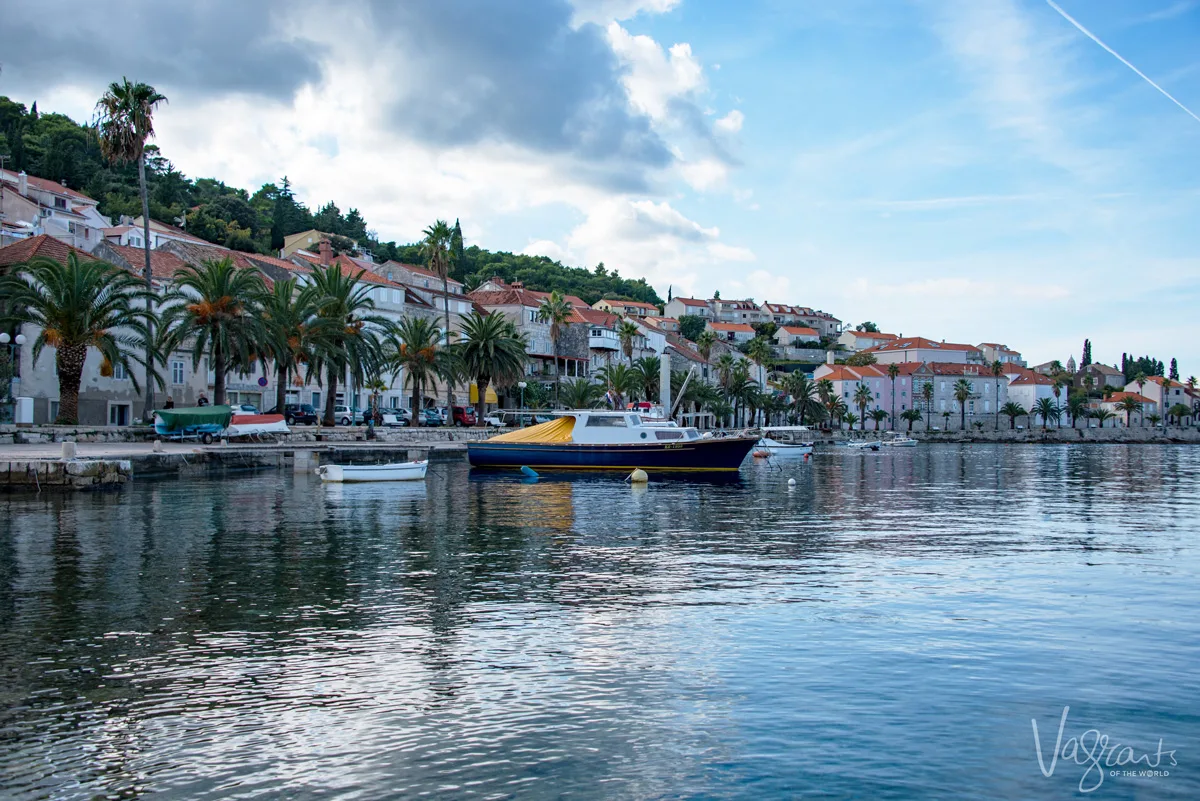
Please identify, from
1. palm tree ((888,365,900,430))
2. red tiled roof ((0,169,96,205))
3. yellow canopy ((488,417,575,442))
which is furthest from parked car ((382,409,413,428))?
palm tree ((888,365,900,430))

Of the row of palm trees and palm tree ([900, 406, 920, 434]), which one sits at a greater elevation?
the row of palm trees

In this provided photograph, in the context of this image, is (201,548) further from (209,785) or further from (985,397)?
(985,397)

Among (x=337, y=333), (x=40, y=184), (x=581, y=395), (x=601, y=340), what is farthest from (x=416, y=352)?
(x=40, y=184)

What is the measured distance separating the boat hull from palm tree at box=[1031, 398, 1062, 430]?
147m

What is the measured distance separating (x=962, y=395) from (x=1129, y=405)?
43.8 meters

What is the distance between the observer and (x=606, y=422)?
52.8 m

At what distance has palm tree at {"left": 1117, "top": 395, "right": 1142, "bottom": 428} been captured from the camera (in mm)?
190875

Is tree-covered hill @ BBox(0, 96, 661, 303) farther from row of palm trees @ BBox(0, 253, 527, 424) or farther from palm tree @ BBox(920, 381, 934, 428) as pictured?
palm tree @ BBox(920, 381, 934, 428)

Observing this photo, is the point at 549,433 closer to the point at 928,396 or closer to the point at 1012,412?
the point at 928,396

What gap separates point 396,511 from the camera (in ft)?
103

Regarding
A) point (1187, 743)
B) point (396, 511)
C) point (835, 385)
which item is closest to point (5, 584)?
point (396, 511)

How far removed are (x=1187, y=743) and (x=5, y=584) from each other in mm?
17859

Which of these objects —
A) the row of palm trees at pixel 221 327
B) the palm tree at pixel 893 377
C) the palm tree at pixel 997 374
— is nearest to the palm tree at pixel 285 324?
the row of palm trees at pixel 221 327

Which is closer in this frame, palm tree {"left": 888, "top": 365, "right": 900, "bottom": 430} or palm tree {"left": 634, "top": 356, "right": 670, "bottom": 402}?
palm tree {"left": 634, "top": 356, "right": 670, "bottom": 402}
